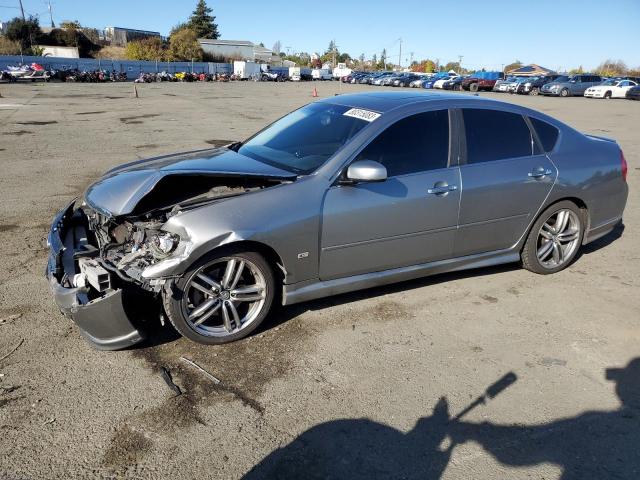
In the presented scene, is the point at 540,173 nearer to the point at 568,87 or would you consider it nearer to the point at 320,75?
the point at 568,87

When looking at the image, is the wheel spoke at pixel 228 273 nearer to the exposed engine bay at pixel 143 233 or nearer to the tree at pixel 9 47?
the exposed engine bay at pixel 143 233

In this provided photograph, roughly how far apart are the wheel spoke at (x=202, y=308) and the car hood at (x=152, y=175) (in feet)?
2.70

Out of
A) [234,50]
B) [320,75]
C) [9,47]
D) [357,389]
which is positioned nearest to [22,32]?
[9,47]

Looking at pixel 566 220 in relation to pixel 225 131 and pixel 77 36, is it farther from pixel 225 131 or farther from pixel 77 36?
pixel 77 36

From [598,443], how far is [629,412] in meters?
0.41

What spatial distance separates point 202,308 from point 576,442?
7.87 feet

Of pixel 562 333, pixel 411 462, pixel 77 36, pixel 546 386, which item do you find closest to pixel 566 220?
pixel 562 333

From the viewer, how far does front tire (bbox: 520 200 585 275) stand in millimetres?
4797

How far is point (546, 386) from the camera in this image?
320 centimetres

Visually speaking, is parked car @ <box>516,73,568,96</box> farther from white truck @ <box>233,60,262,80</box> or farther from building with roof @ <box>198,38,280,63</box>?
building with roof @ <box>198,38,280,63</box>

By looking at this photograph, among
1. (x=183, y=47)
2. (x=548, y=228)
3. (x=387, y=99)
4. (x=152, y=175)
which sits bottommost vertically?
(x=548, y=228)

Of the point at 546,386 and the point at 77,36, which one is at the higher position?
the point at 77,36

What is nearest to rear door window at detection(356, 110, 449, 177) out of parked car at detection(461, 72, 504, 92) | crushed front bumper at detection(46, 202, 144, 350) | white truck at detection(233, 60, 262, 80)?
crushed front bumper at detection(46, 202, 144, 350)

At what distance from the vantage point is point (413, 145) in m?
4.05
